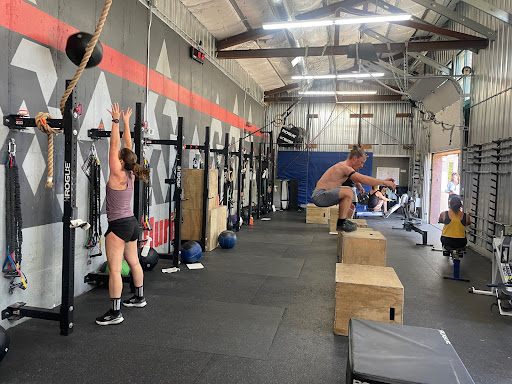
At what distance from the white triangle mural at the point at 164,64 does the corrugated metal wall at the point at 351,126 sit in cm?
830

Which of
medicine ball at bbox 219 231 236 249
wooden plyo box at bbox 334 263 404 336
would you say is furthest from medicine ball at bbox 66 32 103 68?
medicine ball at bbox 219 231 236 249

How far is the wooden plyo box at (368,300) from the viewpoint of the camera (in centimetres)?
310

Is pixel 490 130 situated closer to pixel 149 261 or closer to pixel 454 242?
pixel 454 242

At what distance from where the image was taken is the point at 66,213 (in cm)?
310

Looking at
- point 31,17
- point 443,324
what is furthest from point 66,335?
point 443,324

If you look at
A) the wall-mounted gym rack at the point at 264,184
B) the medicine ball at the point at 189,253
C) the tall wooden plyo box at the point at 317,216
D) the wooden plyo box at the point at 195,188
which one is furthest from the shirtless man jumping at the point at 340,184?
the wall-mounted gym rack at the point at 264,184

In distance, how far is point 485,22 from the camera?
284 inches

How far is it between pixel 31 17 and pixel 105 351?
2.88 meters

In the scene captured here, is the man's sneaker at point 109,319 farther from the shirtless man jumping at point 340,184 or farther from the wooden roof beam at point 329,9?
the wooden roof beam at point 329,9

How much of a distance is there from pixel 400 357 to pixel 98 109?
154 inches

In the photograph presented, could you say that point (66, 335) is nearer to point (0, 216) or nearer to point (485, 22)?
point (0, 216)

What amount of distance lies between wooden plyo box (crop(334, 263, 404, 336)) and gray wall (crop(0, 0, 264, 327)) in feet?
8.93

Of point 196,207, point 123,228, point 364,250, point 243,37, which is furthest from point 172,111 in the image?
point 364,250

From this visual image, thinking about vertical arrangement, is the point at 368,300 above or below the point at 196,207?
below
